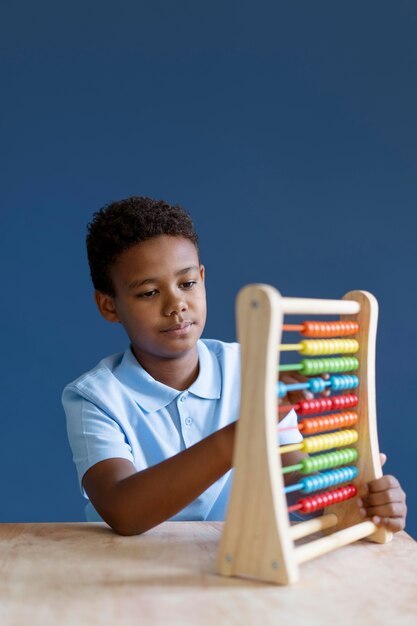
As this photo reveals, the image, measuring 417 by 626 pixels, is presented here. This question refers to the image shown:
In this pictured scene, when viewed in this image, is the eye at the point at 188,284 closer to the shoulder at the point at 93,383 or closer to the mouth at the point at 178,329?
the mouth at the point at 178,329

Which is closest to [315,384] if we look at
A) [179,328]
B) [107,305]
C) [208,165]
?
[179,328]

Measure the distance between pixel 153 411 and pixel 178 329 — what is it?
0.16m

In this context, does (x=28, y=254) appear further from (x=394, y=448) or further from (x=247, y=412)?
(x=247, y=412)

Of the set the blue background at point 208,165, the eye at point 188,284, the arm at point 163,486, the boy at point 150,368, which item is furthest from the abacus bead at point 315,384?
the blue background at point 208,165

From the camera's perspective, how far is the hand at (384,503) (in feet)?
3.93

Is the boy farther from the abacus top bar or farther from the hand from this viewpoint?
the abacus top bar

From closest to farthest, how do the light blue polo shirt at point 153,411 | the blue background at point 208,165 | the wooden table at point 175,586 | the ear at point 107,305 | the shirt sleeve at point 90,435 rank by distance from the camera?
the wooden table at point 175,586
the shirt sleeve at point 90,435
the light blue polo shirt at point 153,411
the ear at point 107,305
the blue background at point 208,165

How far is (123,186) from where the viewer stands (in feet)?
8.98

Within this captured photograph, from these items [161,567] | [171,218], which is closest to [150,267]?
[171,218]

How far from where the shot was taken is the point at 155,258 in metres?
1.56

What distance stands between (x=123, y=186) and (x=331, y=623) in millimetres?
2010

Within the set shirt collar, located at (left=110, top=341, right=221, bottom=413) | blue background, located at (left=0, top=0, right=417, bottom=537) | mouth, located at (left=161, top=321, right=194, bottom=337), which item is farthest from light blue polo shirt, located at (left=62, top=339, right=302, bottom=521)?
blue background, located at (left=0, top=0, right=417, bottom=537)

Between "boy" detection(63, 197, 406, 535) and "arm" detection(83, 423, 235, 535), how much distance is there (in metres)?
0.08

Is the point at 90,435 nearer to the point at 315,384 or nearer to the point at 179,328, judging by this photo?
the point at 179,328
